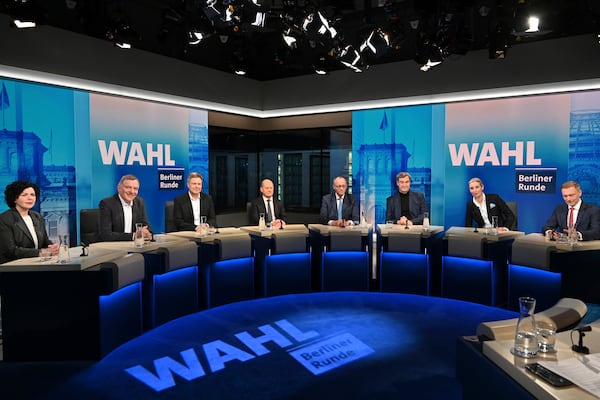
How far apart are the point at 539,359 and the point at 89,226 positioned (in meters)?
4.40

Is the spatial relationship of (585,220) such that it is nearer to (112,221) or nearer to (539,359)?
(539,359)

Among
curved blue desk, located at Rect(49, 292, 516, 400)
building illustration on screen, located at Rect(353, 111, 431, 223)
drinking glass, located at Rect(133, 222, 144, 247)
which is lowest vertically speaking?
curved blue desk, located at Rect(49, 292, 516, 400)

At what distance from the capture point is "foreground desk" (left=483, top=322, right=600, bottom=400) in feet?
4.74

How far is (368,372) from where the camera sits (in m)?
3.28

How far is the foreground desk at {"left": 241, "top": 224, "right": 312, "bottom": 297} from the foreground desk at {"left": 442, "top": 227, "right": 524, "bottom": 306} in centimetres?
158

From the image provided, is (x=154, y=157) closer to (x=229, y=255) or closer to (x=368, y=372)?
(x=229, y=255)

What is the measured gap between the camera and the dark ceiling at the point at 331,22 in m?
4.62

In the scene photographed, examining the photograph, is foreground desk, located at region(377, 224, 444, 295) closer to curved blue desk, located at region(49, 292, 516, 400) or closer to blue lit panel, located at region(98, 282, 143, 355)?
curved blue desk, located at region(49, 292, 516, 400)

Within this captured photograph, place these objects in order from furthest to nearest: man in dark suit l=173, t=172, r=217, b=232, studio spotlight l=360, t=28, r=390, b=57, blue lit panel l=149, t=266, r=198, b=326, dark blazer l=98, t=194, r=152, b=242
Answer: studio spotlight l=360, t=28, r=390, b=57, man in dark suit l=173, t=172, r=217, b=232, dark blazer l=98, t=194, r=152, b=242, blue lit panel l=149, t=266, r=198, b=326

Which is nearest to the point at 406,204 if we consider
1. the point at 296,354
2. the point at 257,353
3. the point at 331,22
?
the point at 331,22

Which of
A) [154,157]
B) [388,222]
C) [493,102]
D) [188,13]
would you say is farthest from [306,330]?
[493,102]

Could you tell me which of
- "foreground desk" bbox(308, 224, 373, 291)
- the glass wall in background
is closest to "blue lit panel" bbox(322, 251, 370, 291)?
"foreground desk" bbox(308, 224, 373, 291)

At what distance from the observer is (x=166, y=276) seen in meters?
4.24

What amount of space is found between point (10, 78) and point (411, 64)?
5.37 metres
